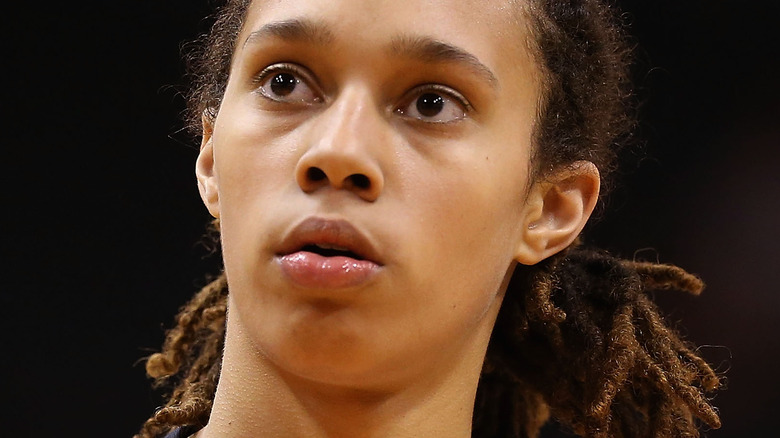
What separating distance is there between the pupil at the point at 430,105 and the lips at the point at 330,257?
0.66 ft

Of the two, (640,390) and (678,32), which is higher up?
(678,32)

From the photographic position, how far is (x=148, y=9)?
217 centimetres

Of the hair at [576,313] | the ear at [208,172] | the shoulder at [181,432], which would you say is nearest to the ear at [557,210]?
the hair at [576,313]

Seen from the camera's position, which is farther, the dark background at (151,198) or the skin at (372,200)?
the dark background at (151,198)

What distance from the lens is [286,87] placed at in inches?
53.6

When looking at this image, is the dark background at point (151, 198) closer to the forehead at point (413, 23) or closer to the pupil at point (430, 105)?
the forehead at point (413, 23)

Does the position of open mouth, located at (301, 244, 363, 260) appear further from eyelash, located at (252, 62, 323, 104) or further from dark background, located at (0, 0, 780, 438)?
dark background, located at (0, 0, 780, 438)

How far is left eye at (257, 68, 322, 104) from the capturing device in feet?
4.41

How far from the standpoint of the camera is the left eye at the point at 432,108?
1336 mm

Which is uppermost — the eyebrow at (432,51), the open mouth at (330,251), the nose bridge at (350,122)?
the eyebrow at (432,51)

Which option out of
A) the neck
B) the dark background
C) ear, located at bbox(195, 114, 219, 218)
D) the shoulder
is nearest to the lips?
the neck

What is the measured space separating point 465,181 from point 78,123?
43.1 inches

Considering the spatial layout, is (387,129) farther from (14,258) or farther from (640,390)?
(14,258)

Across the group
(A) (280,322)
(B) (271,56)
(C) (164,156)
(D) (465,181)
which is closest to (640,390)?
(D) (465,181)
